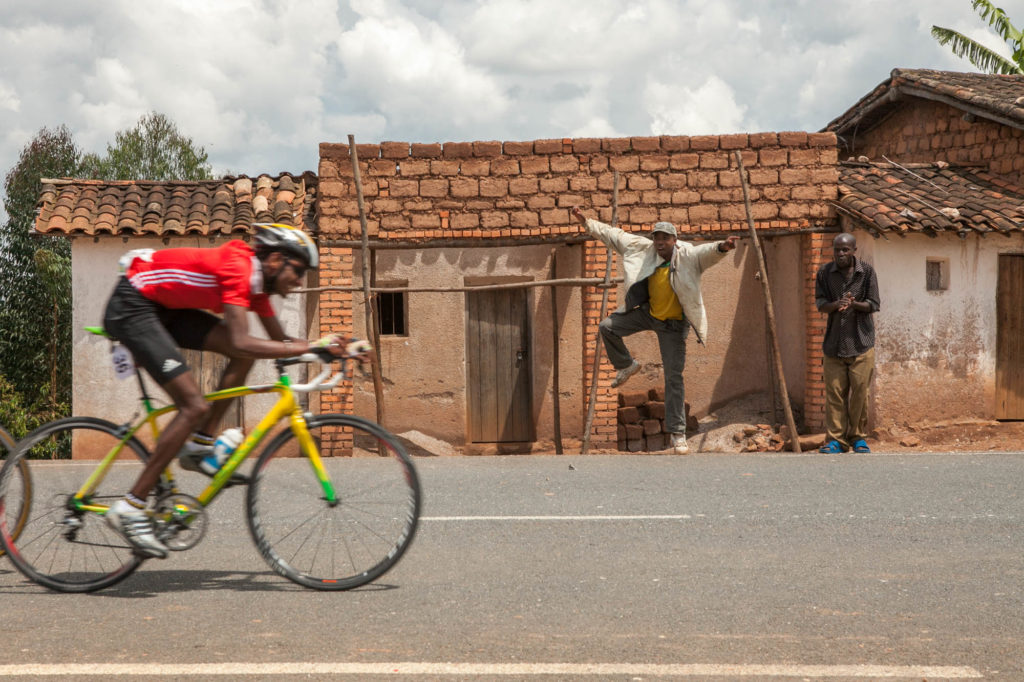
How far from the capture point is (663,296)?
1066 cm

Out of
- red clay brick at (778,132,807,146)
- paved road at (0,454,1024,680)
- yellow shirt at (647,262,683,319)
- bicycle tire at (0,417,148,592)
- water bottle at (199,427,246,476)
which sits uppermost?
red clay brick at (778,132,807,146)

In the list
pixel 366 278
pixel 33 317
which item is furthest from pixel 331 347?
pixel 33 317

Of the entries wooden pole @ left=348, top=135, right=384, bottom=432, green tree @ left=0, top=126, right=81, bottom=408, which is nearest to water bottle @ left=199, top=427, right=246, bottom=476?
wooden pole @ left=348, top=135, right=384, bottom=432

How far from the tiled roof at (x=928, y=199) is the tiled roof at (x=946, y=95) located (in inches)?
39.3

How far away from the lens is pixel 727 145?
14234 mm

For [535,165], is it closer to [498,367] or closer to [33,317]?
[498,367]

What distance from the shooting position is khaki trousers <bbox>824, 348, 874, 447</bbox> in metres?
11.3

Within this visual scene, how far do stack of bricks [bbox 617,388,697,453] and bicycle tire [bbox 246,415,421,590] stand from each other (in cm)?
1002

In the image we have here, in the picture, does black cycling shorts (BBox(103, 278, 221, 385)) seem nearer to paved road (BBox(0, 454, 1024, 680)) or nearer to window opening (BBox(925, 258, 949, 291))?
paved road (BBox(0, 454, 1024, 680))

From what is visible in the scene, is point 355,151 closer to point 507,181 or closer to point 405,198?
point 405,198

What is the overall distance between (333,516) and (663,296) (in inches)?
249

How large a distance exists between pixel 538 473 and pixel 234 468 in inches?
185

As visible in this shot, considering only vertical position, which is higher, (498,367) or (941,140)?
(941,140)

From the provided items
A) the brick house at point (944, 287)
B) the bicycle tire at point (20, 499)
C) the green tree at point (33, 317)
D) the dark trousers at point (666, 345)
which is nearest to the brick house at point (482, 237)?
the brick house at point (944, 287)
